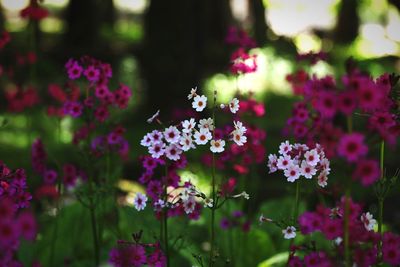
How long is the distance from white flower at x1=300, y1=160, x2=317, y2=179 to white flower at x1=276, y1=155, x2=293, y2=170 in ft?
0.17

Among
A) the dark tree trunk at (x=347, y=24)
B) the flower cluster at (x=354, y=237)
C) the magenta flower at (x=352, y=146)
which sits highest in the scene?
the dark tree trunk at (x=347, y=24)

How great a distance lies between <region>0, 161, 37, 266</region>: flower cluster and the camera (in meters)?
1.41

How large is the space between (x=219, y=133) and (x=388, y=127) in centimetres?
82

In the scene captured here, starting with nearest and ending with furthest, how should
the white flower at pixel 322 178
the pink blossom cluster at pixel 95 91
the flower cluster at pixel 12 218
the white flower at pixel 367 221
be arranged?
the flower cluster at pixel 12 218
the white flower at pixel 367 221
the white flower at pixel 322 178
the pink blossom cluster at pixel 95 91

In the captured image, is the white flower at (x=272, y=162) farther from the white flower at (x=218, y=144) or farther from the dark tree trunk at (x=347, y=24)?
the dark tree trunk at (x=347, y=24)

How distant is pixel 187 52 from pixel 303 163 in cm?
507

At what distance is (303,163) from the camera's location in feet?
7.27

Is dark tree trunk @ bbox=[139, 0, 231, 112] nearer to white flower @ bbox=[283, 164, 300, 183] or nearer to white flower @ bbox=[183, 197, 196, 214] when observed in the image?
white flower @ bbox=[183, 197, 196, 214]

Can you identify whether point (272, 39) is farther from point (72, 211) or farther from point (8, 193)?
point (8, 193)

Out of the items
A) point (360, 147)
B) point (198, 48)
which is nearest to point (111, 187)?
point (360, 147)

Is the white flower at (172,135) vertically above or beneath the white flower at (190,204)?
above

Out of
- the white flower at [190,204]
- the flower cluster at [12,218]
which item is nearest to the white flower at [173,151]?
the white flower at [190,204]

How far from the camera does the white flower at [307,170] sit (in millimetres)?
2203

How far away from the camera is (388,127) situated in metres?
1.95
